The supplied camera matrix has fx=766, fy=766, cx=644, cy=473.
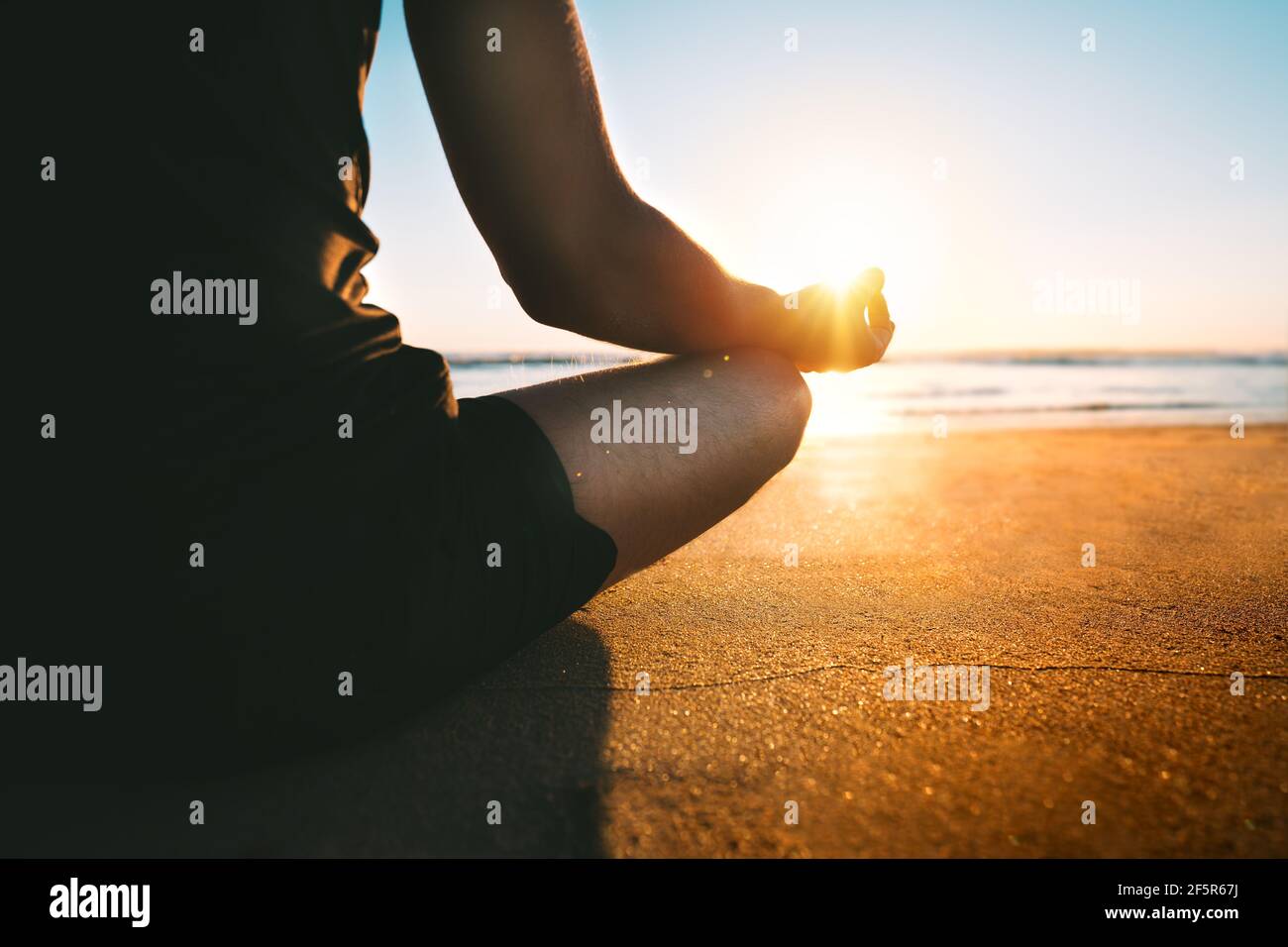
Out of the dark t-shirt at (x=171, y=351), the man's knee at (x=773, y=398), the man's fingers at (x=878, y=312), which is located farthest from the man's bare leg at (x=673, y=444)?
the dark t-shirt at (x=171, y=351)

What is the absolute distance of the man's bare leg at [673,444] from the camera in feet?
3.60

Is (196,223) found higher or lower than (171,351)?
higher

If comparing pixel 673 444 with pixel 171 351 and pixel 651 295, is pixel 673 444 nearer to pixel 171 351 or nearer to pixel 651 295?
pixel 651 295

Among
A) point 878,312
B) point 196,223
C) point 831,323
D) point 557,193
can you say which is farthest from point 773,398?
point 196,223

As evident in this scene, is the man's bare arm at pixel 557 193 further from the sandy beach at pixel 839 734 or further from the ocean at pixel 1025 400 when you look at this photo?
the sandy beach at pixel 839 734

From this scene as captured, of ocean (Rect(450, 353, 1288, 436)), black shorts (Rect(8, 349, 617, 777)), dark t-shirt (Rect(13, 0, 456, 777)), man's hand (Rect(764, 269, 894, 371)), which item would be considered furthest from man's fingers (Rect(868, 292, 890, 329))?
dark t-shirt (Rect(13, 0, 456, 777))

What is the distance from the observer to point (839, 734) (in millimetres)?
1045

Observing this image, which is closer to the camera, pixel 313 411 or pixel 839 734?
pixel 313 411

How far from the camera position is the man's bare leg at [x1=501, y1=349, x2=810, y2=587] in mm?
1099

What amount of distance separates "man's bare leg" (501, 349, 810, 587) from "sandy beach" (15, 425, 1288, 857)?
0.86 feet

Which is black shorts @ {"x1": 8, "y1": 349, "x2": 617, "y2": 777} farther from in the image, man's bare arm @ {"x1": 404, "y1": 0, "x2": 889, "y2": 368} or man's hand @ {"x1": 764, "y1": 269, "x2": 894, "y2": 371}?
man's hand @ {"x1": 764, "y1": 269, "x2": 894, "y2": 371}

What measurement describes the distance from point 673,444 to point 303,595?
57 cm

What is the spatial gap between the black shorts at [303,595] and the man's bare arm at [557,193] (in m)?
0.29
